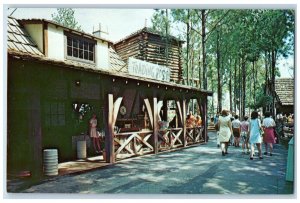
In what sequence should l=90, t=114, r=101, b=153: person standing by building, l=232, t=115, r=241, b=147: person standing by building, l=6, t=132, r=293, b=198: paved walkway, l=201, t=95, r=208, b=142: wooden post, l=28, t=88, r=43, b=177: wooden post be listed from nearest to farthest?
l=6, t=132, r=293, b=198: paved walkway
l=28, t=88, r=43, b=177: wooden post
l=90, t=114, r=101, b=153: person standing by building
l=232, t=115, r=241, b=147: person standing by building
l=201, t=95, r=208, b=142: wooden post

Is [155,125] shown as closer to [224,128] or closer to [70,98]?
[224,128]

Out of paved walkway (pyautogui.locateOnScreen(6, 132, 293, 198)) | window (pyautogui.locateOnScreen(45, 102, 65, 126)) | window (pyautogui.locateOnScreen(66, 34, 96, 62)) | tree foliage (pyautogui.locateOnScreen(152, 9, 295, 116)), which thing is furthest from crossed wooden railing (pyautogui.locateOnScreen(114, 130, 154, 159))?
tree foliage (pyautogui.locateOnScreen(152, 9, 295, 116))

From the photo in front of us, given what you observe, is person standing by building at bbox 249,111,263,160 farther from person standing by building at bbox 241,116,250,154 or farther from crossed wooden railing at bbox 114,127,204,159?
crossed wooden railing at bbox 114,127,204,159

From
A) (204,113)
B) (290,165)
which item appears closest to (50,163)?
(290,165)

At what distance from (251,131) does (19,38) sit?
336 inches

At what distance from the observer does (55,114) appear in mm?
11242

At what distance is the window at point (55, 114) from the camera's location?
36.1 feet

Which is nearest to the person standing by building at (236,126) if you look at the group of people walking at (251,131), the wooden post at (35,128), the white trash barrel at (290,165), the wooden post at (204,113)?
the group of people walking at (251,131)

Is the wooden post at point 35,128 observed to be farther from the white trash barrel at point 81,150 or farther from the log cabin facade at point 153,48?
the log cabin facade at point 153,48

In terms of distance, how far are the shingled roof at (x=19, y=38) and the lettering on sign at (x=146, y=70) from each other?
3.34 m

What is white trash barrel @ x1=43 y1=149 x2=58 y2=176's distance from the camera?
26.0 ft

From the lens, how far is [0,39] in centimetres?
726

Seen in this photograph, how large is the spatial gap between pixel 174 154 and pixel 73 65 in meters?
5.88
